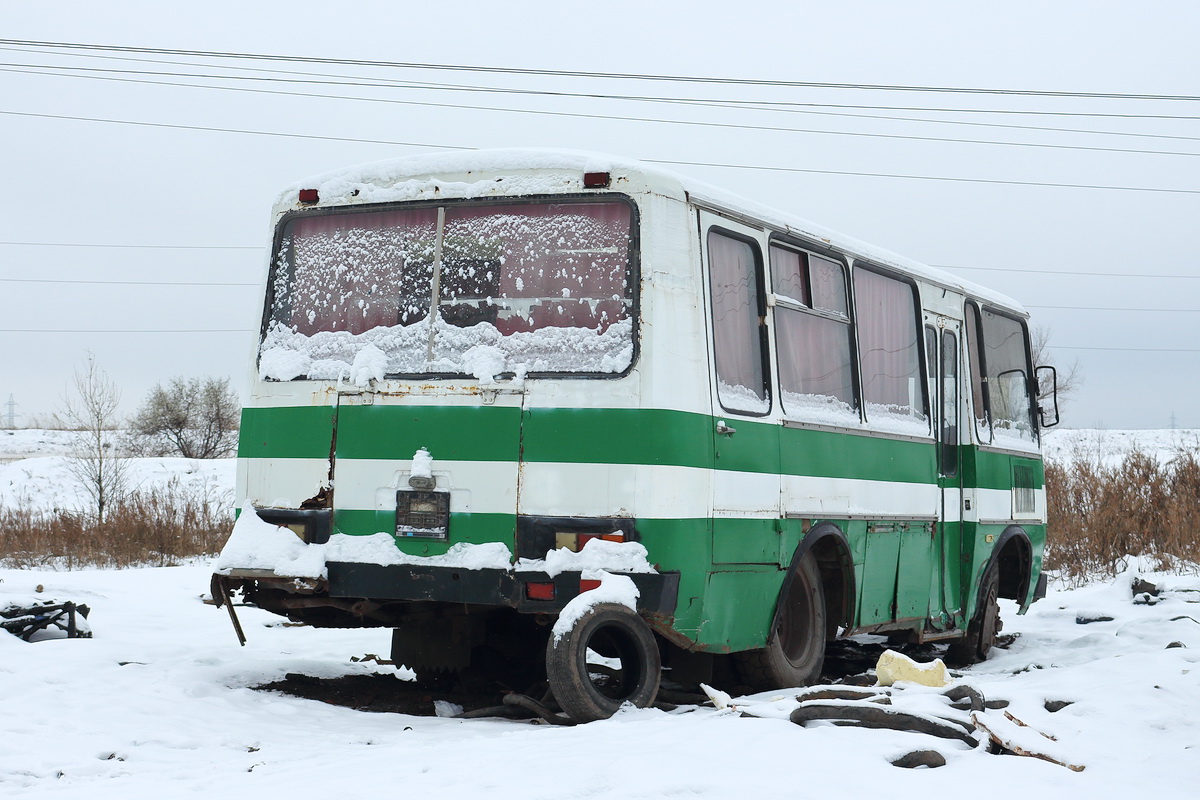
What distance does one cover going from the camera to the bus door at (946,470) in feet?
32.8

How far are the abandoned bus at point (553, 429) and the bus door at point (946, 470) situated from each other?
69.6 inches

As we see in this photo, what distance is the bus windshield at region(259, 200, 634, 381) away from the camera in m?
6.71

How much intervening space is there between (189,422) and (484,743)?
48857 millimetres

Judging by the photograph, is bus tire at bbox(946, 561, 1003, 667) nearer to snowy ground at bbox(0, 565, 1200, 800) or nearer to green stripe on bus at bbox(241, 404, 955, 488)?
snowy ground at bbox(0, 565, 1200, 800)

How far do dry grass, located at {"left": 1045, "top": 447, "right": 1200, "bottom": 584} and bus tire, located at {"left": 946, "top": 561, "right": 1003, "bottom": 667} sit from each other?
Result: 20.1 feet

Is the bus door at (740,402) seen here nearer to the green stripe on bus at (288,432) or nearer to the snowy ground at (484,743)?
the snowy ground at (484,743)

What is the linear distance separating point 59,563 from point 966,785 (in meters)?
15.9

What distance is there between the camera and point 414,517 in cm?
680

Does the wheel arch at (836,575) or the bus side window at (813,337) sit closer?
the bus side window at (813,337)

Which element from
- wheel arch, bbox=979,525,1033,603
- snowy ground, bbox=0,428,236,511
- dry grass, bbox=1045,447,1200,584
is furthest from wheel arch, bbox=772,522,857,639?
snowy ground, bbox=0,428,236,511

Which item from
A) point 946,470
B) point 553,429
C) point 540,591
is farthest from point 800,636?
point 553,429

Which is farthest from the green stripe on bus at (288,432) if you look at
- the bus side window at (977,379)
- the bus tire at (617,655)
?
the bus side window at (977,379)

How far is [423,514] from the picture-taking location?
679 centimetres

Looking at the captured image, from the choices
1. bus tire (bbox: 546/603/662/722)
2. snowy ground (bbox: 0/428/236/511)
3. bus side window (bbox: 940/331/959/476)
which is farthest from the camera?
snowy ground (bbox: 0/428/236/511)
